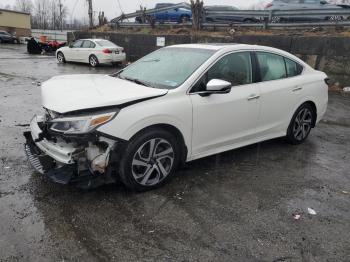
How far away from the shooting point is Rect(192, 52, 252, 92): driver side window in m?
4.31

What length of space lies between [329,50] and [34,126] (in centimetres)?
1112

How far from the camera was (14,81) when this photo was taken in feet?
38.2

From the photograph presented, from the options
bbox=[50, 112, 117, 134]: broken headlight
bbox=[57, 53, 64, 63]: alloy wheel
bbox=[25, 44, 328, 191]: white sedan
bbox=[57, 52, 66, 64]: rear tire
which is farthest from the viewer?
bbox=[57, 53, 64, 63]: alloy wheel

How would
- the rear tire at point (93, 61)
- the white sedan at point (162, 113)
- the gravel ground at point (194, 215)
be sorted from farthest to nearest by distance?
1. the rear tire at point (93, 61)
2. the white sedan at point (162, 113)
3. the gravel ground at point (194, 215)

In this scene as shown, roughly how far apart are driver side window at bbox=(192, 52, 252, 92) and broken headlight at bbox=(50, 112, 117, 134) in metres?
1.21

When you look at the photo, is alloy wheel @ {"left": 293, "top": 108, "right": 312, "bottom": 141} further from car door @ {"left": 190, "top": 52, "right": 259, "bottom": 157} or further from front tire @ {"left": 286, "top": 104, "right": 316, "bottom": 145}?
car door @ {"left": 190, "top": 52, "right": 259, "bottom": 157}

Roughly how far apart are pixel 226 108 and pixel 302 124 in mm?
2058

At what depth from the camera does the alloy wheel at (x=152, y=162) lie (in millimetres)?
3838

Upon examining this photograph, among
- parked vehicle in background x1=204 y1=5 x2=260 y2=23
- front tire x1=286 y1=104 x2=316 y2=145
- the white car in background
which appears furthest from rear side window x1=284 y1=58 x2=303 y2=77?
the white car in background

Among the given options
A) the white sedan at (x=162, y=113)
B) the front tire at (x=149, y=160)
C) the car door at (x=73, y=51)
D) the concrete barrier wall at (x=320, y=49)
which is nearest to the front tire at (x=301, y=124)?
the white sedan at (x=162, y=113)

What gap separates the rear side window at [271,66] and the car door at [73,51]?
50.9 feet

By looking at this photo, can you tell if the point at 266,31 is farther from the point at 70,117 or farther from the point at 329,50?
the point at 70,117

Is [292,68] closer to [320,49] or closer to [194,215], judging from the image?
[194,215]

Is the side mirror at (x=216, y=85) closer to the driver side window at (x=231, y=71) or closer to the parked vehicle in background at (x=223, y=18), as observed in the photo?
the driver side window at (x=231, y=71)
